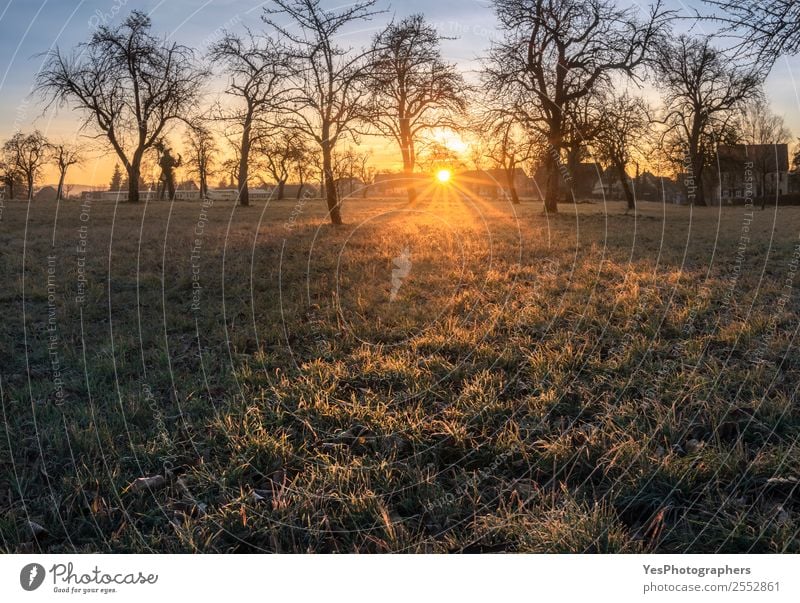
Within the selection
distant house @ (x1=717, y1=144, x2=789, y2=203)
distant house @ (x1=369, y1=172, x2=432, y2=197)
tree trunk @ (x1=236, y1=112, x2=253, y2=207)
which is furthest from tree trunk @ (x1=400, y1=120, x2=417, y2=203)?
distant house @ (x1=717, y1=144, x2=789, y2=203)

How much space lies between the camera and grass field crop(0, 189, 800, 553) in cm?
296

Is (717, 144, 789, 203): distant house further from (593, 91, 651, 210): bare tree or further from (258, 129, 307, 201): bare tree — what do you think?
(258, 129, 307, 201): bare tree

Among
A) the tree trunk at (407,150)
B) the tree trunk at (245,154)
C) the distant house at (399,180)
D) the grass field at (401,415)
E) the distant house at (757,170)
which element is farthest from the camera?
the distant house at (757,170)

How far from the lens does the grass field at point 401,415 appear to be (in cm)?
296

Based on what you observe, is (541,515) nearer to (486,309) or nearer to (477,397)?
(477,397)

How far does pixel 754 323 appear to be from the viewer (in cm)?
616

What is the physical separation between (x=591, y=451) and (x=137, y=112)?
20.3ft

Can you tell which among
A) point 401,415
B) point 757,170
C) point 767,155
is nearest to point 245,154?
point 401,415

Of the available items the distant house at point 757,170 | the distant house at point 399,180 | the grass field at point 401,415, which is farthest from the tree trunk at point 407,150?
the distant house at point 757,170

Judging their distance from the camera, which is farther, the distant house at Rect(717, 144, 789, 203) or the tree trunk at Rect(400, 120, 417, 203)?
the distant house at Rect(717, 144, 789, 203)

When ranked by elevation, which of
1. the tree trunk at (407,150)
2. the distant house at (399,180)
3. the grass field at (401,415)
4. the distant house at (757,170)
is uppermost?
the distant house at (757,170)

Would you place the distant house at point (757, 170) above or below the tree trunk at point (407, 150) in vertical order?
above

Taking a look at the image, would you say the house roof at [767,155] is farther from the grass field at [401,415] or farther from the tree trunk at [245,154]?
the tree trunk at [245,154]
